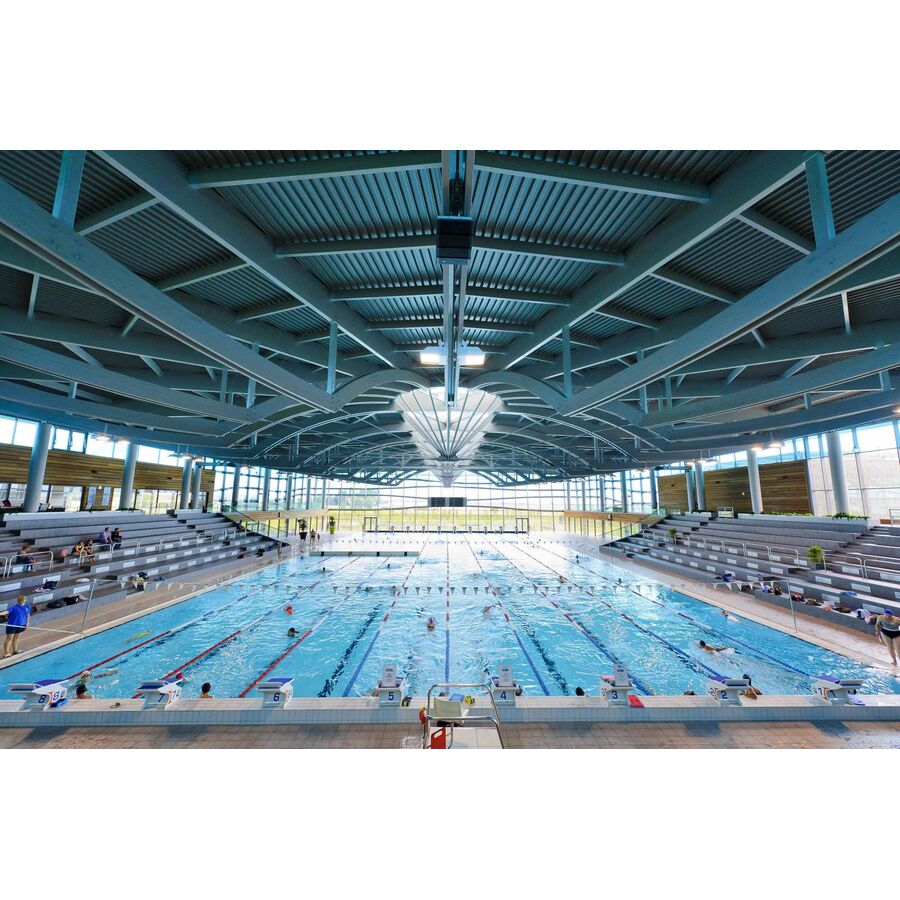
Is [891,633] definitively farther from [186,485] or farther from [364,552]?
[186,485]

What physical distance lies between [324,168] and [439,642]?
1017 cm

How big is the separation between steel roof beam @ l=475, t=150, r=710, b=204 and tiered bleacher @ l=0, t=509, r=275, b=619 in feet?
41.1

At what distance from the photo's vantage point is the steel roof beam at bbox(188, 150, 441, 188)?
4543 millimetres

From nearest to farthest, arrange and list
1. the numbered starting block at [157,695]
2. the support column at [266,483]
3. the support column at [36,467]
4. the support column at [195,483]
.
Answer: the numbered starting block at [157,695]
the support column at [36,467]
the support column at [195,483]
the support column at [266,483]

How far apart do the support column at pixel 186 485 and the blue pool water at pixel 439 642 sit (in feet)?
35.9

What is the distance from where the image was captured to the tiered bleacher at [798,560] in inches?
412

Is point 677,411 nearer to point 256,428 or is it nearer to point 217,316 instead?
point 217,316

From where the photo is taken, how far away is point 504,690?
5.55m

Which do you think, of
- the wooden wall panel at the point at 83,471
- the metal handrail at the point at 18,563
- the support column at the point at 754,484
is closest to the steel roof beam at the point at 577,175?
the metal handrail at the point at 18,563

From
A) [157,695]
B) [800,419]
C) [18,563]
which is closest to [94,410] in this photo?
[18,563]

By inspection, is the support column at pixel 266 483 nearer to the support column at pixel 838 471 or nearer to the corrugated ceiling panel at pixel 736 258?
the corrugated ceiling panel at pixel 736 258

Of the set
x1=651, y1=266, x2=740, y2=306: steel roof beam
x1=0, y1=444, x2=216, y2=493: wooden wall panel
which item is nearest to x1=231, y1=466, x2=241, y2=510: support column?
x1=0, y1=444, x2=216, y2=493: wooden wall panel

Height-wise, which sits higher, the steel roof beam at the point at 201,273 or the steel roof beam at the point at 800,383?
the steel roof beam at the point at 201,273
